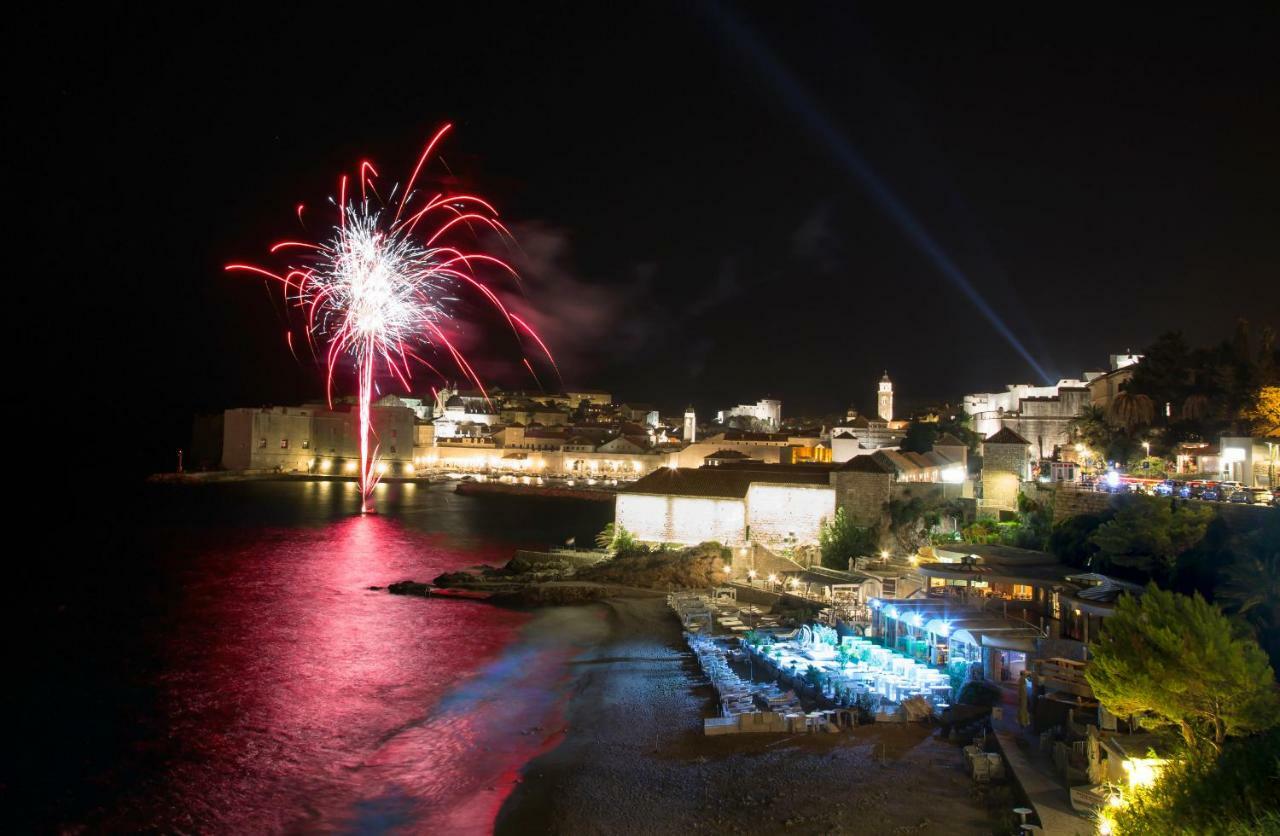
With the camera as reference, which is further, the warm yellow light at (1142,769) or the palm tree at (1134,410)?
the palm tree at (1134,410)

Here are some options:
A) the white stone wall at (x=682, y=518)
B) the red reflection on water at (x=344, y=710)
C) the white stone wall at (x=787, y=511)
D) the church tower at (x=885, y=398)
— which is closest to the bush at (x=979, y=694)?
the red reflection on water at (x=344, y=710)

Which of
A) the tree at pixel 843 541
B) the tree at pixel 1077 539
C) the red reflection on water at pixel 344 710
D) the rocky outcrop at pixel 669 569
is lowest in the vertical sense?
the red reflection on water at pixel 344 710

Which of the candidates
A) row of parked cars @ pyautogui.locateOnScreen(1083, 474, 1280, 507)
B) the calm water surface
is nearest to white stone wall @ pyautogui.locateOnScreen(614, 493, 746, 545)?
the calm water surface

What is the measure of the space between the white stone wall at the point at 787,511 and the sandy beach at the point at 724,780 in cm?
775

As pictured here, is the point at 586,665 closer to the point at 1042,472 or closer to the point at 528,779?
the point at 528,779

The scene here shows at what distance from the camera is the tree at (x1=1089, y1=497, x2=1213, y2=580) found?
33.7 feet

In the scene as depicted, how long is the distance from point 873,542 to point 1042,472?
763 centimetres

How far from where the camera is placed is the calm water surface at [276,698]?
334 inches

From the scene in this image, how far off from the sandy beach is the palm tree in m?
16.8

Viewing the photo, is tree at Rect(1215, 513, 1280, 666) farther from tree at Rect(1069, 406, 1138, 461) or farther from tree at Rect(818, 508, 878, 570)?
tree at Rect(1069, 406, 1138, 461)

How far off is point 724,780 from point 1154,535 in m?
6.23

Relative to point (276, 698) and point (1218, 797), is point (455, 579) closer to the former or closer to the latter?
point (276, 698)

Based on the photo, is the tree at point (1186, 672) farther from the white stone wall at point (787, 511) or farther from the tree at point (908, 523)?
the white stone wall at point (787, 511)

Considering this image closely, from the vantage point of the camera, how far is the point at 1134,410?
22141 mm
